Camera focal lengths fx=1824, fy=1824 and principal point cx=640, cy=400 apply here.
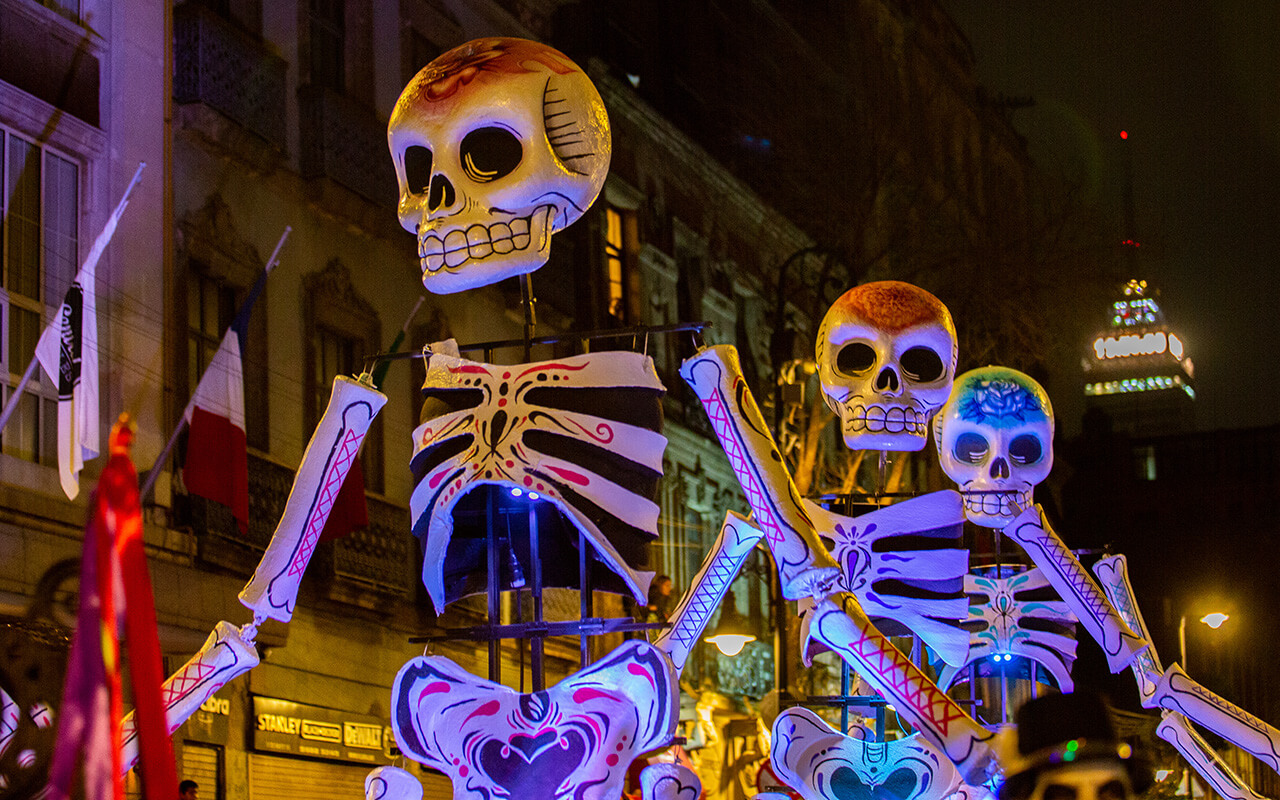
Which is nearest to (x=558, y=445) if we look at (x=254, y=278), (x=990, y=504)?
(x=990, y=504)

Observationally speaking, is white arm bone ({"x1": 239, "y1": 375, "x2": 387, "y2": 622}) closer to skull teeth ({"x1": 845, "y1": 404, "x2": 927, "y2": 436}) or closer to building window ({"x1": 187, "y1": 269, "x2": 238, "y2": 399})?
skull teeth ({"x1": 845, "y1": 404, "x2": 927, "y2": 436})

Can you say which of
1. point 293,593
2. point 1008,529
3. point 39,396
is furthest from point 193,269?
point 293,593

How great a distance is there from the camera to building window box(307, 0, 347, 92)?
16.6m

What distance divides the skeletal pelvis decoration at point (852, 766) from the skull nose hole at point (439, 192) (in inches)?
125

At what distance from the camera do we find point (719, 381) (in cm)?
559

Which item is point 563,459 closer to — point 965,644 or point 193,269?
point 965,644

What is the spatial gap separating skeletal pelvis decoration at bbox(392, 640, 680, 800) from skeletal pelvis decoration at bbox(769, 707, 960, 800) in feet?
8.17

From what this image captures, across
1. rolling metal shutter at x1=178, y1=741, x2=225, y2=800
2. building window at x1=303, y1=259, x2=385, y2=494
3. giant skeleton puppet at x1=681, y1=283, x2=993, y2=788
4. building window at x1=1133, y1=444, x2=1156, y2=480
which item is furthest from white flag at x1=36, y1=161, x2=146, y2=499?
building window at x1=1133, y1=444, x2=1156, y2=480

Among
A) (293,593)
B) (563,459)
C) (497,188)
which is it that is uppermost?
(497,188)

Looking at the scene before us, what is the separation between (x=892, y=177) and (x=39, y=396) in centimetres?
1188

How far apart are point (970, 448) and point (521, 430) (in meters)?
4.30

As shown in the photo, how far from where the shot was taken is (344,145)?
16.2 m

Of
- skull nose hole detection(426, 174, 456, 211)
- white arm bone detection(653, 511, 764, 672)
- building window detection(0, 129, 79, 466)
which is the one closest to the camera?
skull nose hole detection(426, 174, 456, 211)

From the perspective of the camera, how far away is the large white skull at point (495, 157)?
5.54 meters
